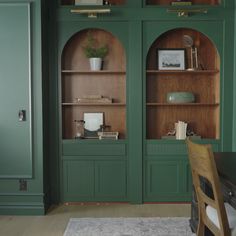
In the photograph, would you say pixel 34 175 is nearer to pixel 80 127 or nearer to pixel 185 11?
pixel 80 127

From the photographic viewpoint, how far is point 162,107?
5.06 metres

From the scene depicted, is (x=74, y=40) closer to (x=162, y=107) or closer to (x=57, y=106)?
(x=57, y=106)

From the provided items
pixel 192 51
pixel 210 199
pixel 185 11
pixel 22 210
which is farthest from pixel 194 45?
pixel 210 199

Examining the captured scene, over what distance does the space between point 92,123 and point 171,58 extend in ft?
4.11

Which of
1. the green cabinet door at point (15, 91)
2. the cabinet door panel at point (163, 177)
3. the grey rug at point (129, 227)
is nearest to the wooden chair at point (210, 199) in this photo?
the grey rug at point (129, 227)

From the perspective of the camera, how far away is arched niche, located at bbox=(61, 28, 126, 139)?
5004mm

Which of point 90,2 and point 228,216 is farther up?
point 90,2

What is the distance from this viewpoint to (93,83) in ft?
16.6

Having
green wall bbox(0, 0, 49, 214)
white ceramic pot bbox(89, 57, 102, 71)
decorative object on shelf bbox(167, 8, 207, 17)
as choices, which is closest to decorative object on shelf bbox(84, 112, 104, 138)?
white ceramic pot bbox(89, 57, 102, 71)

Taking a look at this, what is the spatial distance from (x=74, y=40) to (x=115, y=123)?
1143 millimetres

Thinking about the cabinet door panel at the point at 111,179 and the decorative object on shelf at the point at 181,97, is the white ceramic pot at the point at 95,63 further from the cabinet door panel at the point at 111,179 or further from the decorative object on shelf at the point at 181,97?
the cabinet door panel at the point at 111,179

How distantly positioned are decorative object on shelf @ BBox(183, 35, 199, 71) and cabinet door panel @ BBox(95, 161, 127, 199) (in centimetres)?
145

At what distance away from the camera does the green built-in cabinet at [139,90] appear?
4.76m

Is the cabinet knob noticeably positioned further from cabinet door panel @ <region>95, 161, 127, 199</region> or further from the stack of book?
the stack of book
